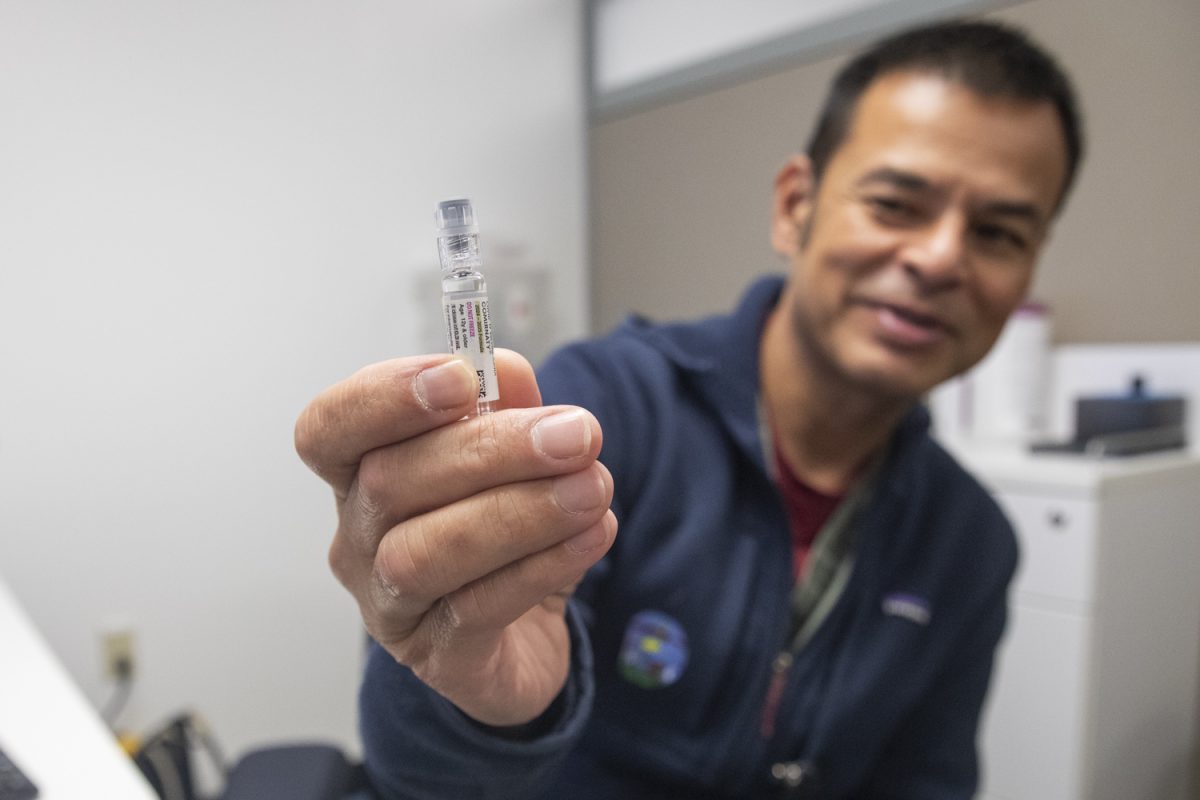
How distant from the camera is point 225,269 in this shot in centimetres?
82

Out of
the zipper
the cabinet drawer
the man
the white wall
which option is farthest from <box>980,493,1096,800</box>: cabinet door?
the white wall

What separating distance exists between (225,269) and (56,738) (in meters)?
0.50

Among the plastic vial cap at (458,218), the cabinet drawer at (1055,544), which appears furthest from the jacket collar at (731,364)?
the plastic vial cap at (458,218)

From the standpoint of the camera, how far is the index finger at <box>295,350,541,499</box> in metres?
0.22

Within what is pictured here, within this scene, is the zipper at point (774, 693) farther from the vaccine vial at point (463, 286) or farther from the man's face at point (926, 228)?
the vaccine vial at point (463, 286)

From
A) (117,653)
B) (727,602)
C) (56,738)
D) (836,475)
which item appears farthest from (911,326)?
(117,653)

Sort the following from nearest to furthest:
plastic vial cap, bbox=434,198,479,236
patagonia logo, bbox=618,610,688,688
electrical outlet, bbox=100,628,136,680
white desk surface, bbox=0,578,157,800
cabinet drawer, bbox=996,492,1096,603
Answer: plastic vial cap, bbox=434,198,479,236 → white desk surface, bbox=0,578,157,800 → patagonia logo, bbox=618,610,688,688 → cabinet drawer, bbox=996,492,1096,603 → electrical outlet, bbox=100,628,136,680

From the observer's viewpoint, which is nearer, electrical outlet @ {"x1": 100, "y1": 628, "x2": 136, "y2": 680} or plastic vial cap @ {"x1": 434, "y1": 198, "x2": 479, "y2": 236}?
plastic vial cap @ {"x1": 434, "y1": 198, "x2": 479, "y2": 236}

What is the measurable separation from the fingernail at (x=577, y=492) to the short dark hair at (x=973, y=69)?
543mm

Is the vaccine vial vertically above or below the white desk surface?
above

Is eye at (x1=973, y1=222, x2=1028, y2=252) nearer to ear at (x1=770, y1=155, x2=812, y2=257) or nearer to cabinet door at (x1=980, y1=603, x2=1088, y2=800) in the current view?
ear at (x1=770, y1=155, x2=812, y2=257)

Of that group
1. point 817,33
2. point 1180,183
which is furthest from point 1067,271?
point 817,33

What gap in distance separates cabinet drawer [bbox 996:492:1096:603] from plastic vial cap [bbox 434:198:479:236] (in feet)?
2.96

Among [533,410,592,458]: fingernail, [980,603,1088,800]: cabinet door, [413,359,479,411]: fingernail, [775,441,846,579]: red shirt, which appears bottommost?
[980,603,1088,800]: cabinet door
